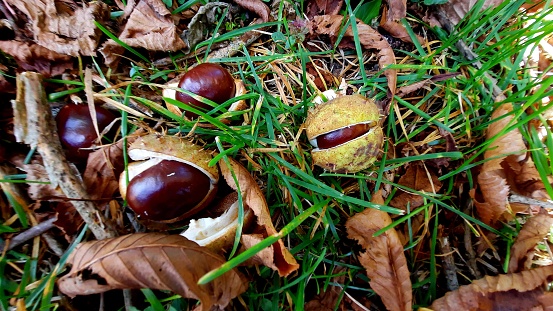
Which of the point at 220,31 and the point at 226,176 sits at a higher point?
the point at 220,31

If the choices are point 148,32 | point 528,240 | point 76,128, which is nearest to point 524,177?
→ point 528,240

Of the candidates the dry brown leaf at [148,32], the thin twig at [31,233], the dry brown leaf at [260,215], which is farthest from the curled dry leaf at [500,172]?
the thin twig at [31,233]

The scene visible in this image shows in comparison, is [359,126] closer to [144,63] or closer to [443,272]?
[443,272]

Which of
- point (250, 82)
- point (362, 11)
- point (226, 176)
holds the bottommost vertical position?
point (226, 176)

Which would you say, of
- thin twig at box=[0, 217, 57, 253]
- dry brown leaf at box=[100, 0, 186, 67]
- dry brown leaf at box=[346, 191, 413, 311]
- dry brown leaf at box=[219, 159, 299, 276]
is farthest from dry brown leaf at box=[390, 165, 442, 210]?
thin twig at box=[0, 217, 57, 253]

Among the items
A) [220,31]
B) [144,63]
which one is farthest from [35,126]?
[220,31]
